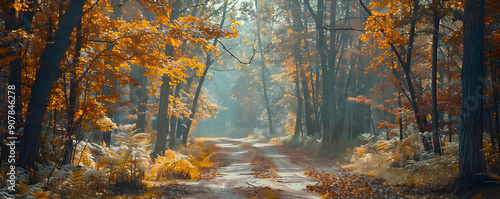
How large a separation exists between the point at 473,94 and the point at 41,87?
358 inches

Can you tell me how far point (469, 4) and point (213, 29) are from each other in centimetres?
609

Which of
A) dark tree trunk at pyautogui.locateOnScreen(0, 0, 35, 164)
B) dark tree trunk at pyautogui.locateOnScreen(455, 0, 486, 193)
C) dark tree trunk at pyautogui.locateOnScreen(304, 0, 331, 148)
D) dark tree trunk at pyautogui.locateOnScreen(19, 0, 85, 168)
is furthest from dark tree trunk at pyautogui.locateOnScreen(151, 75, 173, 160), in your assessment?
dark tree trunk at pyautogui.locateOnScreen(455, 0, 486, 193)

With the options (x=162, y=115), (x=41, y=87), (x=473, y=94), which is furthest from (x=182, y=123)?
(x=473, y=94)

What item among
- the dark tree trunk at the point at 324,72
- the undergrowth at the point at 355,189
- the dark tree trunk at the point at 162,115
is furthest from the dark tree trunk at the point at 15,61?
the dark tree trunk at the point at 324,72

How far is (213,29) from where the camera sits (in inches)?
410

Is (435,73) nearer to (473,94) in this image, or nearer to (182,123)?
(473,94)

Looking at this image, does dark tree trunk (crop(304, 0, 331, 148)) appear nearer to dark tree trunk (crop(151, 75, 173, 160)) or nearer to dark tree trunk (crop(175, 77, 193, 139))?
dark tree trunk (crop(175, 77, 193, 139))

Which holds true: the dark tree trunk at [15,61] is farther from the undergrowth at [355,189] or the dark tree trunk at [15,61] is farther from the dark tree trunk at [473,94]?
the dark tree trunk at [473,94]

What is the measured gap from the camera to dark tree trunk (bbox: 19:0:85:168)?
7.93m

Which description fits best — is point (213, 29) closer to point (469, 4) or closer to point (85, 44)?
point (85, 44)

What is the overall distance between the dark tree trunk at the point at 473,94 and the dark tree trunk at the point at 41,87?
8546mm

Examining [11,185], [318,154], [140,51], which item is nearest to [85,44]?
[140,51]

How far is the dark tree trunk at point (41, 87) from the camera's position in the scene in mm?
7930

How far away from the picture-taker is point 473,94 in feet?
27.6
